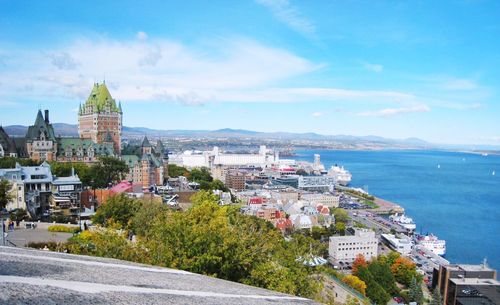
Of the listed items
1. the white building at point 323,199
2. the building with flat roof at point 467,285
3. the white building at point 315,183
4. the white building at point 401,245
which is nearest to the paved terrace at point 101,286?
the building with flat roof at point 467,285

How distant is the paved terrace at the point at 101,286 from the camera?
2264 mm

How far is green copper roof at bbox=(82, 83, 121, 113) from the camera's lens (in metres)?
37.3

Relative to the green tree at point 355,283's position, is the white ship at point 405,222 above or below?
below

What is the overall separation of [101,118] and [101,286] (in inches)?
1458

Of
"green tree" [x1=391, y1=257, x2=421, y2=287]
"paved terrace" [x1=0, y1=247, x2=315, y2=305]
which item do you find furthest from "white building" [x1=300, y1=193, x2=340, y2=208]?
Result: "paved terrace" [x1=0, y1=247, x2=315, y2=305]

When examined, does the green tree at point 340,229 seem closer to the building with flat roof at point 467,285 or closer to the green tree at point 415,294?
the building with flat roof at point 467,285

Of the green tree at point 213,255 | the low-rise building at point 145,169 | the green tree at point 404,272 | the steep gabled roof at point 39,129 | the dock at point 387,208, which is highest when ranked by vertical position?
the steep gabled roof at point 39,129

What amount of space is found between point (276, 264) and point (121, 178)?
84.5 ft

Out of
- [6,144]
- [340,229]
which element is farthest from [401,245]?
[6,144]

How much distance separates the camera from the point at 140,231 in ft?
44.6

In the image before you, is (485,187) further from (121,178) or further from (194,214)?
(194,214)

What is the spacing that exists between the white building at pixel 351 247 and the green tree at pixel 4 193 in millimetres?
20365

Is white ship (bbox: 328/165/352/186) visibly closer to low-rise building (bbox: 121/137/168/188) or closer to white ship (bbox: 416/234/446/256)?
white ship (bbox: 416/234/446/256)

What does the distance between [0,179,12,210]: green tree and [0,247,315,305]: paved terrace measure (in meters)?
15.8
